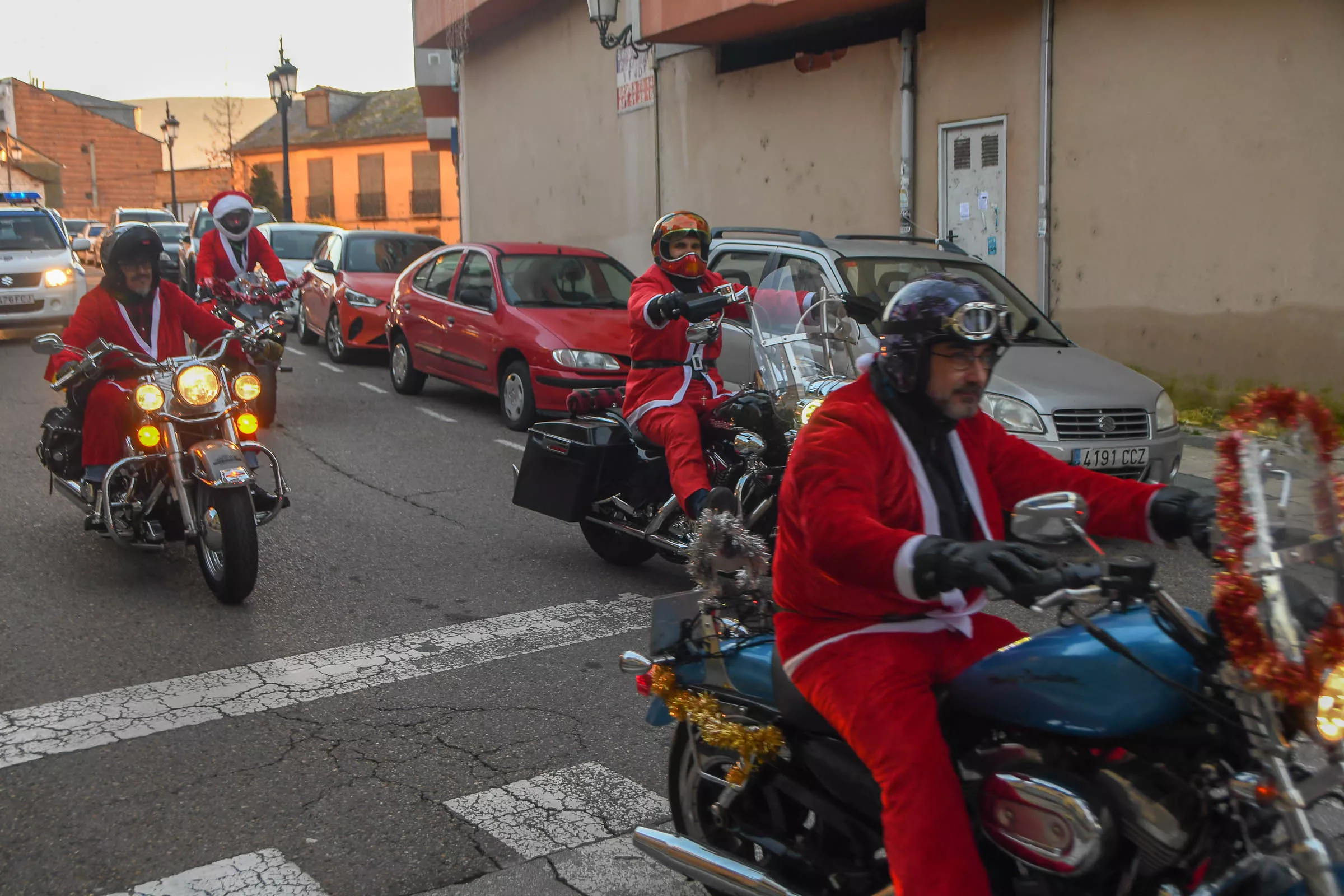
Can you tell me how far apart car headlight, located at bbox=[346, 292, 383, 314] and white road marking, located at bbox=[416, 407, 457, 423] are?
3164 mm

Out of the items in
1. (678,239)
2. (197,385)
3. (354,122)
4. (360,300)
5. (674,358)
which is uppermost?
(354,122)

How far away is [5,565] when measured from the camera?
7086 millimetres

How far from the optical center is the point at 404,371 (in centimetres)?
1368

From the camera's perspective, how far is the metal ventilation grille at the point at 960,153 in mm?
14148

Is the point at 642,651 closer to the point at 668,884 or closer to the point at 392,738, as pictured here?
the point at 392,738

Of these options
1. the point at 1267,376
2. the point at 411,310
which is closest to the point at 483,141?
the point at 411,310

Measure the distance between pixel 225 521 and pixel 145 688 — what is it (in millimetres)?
1071

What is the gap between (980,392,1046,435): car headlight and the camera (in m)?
7.68

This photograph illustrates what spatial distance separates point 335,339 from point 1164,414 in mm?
11076

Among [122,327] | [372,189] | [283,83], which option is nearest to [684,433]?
[122,327]

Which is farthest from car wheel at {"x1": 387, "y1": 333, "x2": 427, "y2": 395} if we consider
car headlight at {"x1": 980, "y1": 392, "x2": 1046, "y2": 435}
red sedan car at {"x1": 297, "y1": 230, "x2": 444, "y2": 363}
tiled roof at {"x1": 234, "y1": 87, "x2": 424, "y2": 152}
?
tiled roof at {"x1": 234, "y1": 87, "x2": 424, "y2": 152}

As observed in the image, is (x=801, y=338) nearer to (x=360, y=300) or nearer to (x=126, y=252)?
(x=126, y=252)

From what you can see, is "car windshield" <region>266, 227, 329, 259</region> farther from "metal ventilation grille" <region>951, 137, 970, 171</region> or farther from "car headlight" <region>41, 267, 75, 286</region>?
"metal ventilation grille" <region>951, 137, 970, 171</region>

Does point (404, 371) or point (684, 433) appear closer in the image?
point (684, 433)
